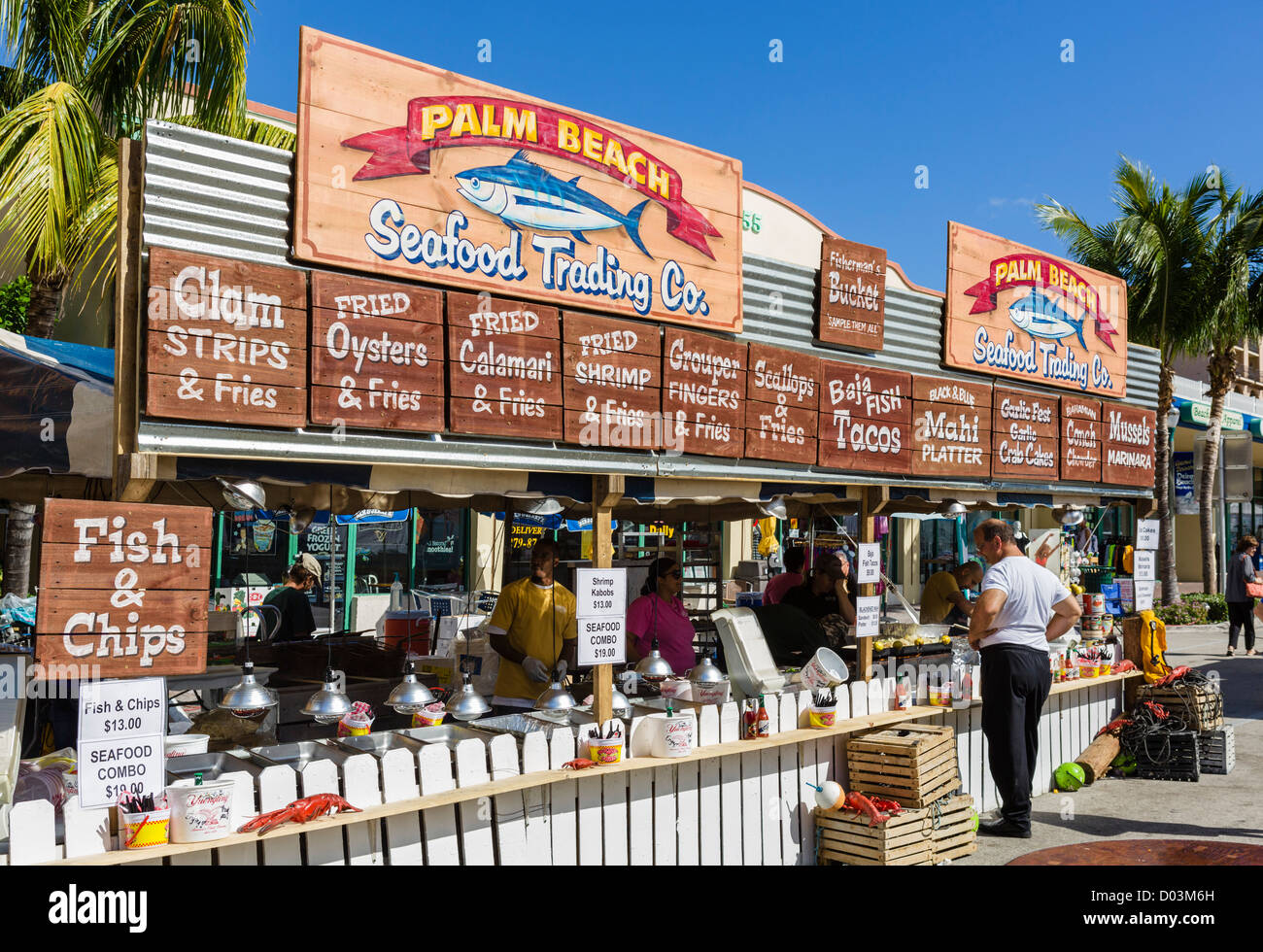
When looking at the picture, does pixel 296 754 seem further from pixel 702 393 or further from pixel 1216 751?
pixel 1216 751

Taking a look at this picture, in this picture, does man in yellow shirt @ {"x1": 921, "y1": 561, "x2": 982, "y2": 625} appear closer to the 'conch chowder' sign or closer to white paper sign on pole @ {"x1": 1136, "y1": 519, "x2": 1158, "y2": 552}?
white paper sign on pole @ {"x1": 1136, "y1": 519, "x2": 1158, "y2": 552}

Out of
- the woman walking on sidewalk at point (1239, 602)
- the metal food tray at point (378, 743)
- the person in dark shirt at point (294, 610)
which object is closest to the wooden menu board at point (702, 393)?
the metal food tray at point (378, 743)

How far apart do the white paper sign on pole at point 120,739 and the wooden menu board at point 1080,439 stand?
25.7ft

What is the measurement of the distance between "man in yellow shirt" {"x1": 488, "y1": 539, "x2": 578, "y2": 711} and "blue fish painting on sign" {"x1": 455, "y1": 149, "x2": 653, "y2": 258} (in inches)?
94.3

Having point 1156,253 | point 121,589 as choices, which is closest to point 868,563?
point 121,589

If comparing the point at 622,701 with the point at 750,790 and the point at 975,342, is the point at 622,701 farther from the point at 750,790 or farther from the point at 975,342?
the point at 975,342

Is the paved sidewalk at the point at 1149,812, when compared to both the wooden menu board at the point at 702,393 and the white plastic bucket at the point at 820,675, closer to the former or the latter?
the white plastic bucket at the point at 820,675

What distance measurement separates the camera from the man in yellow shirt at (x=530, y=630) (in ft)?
23.2

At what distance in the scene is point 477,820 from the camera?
4879 mm

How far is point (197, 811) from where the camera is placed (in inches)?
156

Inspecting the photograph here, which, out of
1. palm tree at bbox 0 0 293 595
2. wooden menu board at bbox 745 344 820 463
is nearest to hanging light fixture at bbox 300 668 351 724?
wooden menu board at bbox 745 344 820 463

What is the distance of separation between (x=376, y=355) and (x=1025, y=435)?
6.13 meters

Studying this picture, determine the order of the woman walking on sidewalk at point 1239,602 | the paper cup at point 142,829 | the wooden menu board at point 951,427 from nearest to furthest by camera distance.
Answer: the paper cup at point 142,829 → the wooden menu board at point 951,427 → the woman walking on sidewalk at point 1239,602

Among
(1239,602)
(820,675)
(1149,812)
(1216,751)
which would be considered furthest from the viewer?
(1239,602)
